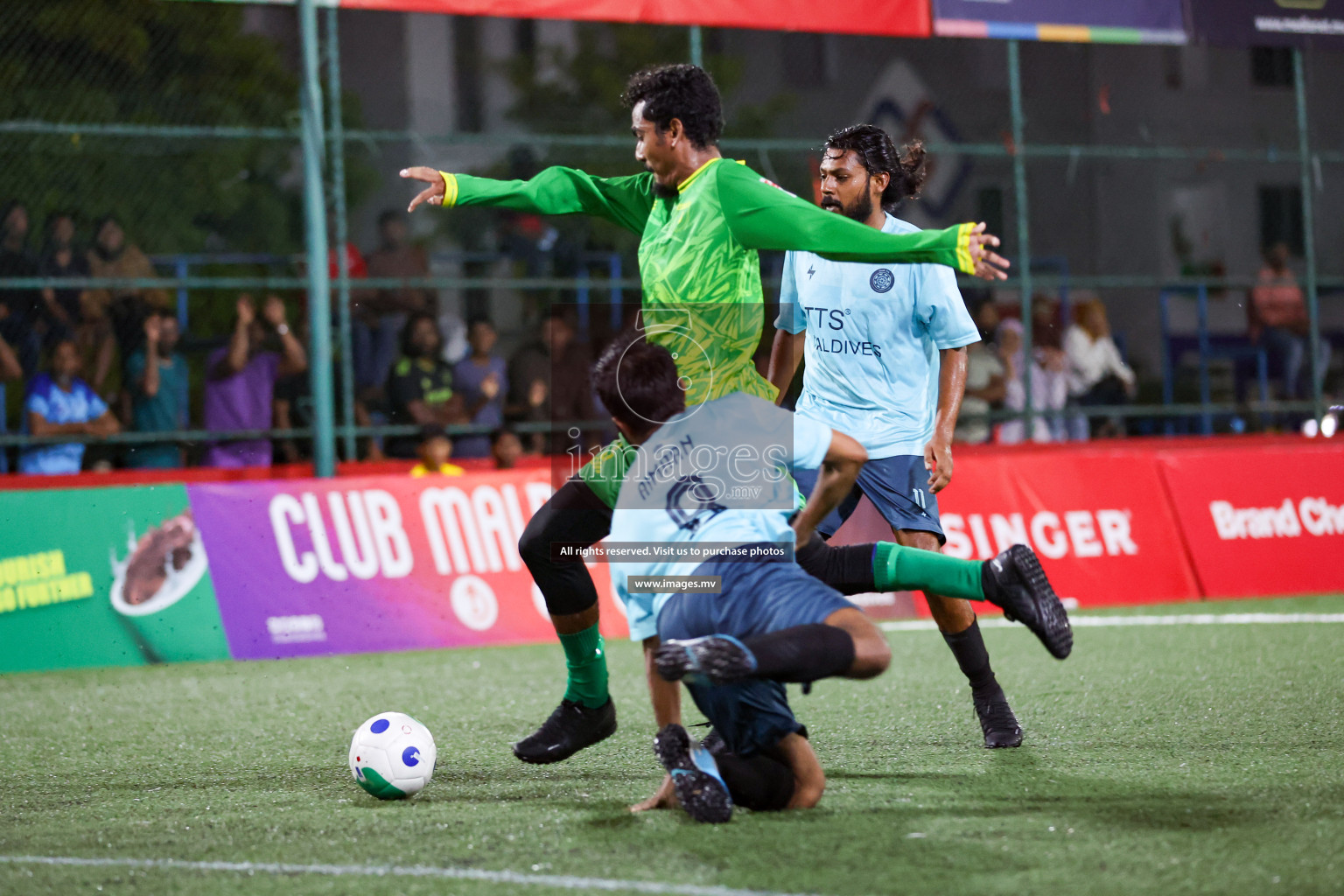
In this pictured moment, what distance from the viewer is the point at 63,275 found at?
1014 cm

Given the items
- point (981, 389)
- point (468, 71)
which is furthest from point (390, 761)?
point (468, 71)

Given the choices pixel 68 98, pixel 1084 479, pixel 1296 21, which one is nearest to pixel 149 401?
pixel 68 98

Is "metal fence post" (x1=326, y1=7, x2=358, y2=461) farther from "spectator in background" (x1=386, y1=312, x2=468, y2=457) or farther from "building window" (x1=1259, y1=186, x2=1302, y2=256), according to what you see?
"building window" (x1=1259, y1=186, x2=1302, y2=256)

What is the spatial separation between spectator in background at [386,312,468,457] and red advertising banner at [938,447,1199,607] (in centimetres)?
380

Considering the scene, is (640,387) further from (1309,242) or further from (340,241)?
(1309,242)

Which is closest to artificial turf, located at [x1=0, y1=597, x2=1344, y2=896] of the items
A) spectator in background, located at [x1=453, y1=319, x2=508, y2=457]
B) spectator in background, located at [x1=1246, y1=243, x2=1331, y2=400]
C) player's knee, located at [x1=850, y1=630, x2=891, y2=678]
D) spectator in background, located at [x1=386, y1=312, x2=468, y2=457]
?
player's knee, located at [x1=850, y1=630, x2=891, y2=678]

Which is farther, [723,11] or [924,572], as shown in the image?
[723,11]

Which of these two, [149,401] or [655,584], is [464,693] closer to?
[655,584]

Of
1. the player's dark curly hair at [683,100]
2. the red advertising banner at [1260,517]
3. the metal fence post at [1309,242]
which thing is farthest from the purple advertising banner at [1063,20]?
the player's dark curly hair at [683,100]

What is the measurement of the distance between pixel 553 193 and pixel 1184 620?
5907 millimetres

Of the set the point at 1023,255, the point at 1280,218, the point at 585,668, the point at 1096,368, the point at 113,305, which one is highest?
the point at 1280,218

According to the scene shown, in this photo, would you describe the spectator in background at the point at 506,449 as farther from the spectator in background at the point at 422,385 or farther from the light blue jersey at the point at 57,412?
the light blue jersey at the point at 57,412

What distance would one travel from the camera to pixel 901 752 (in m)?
5.23

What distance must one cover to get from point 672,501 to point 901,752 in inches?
62.1
